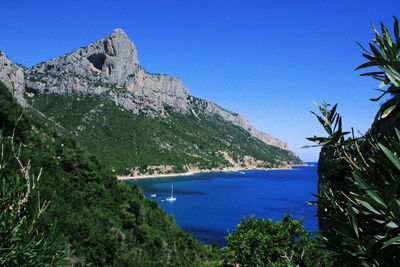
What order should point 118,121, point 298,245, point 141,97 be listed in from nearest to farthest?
point 298,245, point 118,121, point 141,97

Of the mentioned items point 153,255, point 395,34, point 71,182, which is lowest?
point 153,255

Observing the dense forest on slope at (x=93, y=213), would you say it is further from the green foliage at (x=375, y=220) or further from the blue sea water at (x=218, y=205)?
the blue sea water at (x=218, y=205)

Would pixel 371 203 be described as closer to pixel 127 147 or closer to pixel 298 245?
pixel 298 245

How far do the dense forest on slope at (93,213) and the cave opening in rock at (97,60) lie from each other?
13373 cm

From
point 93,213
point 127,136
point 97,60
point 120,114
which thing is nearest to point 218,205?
point 127,136

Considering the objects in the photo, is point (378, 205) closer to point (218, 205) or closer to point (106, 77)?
point (218, 205)

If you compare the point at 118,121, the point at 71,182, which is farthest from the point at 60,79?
the point at 71,182

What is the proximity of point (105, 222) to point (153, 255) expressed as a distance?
355 centimetres

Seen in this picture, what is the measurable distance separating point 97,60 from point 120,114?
45.9m

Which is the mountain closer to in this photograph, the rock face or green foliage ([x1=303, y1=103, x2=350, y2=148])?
the rock face

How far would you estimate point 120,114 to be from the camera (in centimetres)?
11856

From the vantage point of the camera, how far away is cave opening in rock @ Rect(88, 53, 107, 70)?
147 m

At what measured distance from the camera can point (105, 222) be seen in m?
15.4

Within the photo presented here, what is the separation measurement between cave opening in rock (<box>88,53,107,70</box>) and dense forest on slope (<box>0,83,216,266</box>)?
13373 cm
